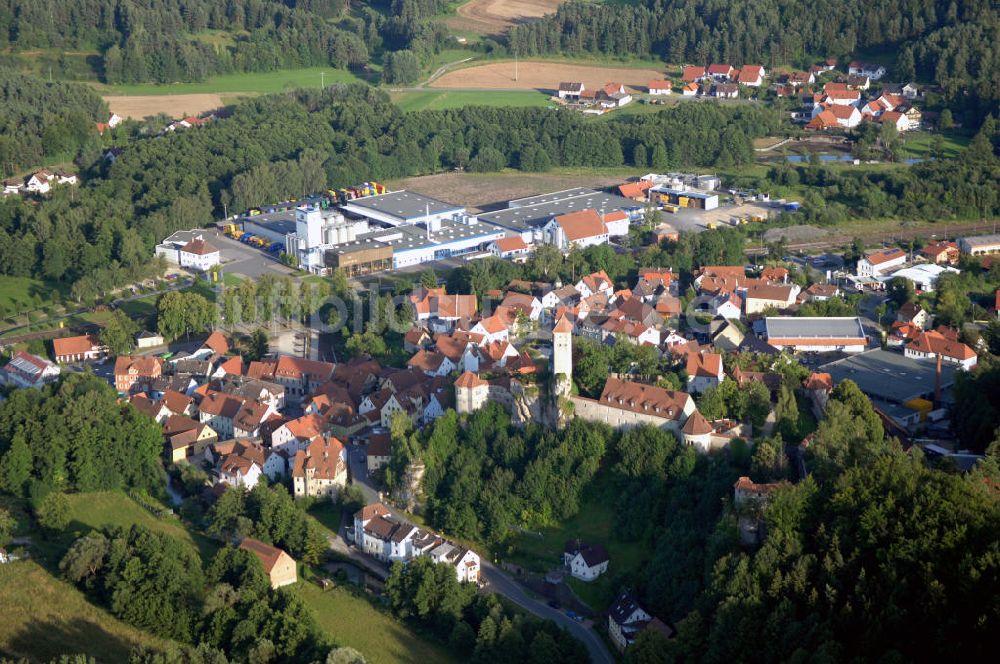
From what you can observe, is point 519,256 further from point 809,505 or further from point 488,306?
point 809,505

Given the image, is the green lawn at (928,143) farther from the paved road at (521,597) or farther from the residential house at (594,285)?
the paved road at (521,597)

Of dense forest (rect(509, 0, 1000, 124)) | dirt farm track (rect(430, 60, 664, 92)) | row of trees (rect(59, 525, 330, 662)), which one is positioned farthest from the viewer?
dirt farm track (rect(430, 60, 664, 92))

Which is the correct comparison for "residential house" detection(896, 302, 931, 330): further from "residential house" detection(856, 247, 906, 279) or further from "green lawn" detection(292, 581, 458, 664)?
"green lawn" detection(292, 581, 458, 664)

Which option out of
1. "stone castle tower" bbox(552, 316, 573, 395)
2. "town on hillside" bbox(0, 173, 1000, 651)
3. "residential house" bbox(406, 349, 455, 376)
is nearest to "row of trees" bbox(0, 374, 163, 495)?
"town on hillside" bbox(0, 173, 1000, 651)

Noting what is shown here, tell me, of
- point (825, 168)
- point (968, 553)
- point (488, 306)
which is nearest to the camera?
point (968, 553)

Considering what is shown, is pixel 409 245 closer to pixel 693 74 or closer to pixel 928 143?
pixel 928 143

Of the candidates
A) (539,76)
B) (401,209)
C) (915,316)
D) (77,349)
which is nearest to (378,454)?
(77,349)

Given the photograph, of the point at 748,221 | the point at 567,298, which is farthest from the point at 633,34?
the point at 567,298
